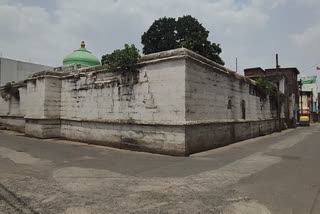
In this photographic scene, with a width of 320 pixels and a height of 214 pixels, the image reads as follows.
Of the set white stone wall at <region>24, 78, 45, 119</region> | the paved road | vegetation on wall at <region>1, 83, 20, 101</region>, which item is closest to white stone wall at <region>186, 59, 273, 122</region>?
the paved road

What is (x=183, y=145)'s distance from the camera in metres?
6.86

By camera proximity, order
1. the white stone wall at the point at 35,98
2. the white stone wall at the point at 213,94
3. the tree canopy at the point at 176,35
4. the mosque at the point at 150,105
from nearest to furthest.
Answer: the mosque at the point at 150,105, the white stone wall at the point at 213,94, the white stone wall at the point at 35,98, the tree canopy at the point at 176,35

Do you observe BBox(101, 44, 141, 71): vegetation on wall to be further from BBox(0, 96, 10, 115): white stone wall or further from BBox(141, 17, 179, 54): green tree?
BBox(141, 17, 179, 54): green tree

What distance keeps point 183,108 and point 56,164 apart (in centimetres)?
417

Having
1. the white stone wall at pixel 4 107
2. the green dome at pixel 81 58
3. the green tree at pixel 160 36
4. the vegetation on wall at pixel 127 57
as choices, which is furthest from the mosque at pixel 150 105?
the green tree at pixel 160 36

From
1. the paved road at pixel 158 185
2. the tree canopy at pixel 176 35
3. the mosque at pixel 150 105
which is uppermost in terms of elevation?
the tree canopy at pixel 176 35

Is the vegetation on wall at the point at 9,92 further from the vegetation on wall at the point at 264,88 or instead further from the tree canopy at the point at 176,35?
the tree canopy at the point at 176,35

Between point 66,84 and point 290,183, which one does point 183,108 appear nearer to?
point 290,183

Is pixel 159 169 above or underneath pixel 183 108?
underneath

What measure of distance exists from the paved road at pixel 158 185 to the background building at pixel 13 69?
834 inches

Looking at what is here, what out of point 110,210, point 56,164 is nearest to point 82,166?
point 56,164

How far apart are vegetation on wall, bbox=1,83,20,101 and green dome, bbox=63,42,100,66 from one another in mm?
4272

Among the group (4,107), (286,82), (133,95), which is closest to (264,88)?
(133,95)

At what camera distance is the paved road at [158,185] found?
Answer: 121 inches
